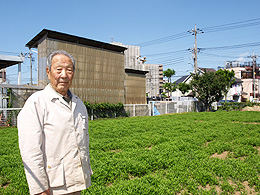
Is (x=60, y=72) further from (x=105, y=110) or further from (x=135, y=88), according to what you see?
(x=135, y=88)

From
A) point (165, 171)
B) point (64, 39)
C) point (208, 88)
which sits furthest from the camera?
point (208, 88)

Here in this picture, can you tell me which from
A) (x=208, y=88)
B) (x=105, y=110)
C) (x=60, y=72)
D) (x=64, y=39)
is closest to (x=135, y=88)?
(x=105, y=110)

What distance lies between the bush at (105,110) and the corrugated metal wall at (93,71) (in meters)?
0.46

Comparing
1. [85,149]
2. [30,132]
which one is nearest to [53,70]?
[30,132]

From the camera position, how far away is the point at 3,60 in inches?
543

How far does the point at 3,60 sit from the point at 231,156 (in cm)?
1432

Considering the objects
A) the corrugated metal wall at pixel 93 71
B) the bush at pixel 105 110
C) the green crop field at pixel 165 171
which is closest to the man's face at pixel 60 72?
the green crop field at pixel 165 171

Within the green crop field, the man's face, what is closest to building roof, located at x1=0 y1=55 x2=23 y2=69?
the green crop field

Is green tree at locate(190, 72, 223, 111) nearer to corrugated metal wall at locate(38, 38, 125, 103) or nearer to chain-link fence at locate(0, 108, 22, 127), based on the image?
corrugated metal wall at locate(38, 38, 125, 103)

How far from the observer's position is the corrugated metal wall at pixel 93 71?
1411cm

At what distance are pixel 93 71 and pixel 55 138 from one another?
588 inches

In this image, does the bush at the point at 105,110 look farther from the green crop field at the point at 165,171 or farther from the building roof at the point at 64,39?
the green crop field at the point at 165,171

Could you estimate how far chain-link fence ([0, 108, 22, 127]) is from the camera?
39.2ft

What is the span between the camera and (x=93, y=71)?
16391 millimetres
